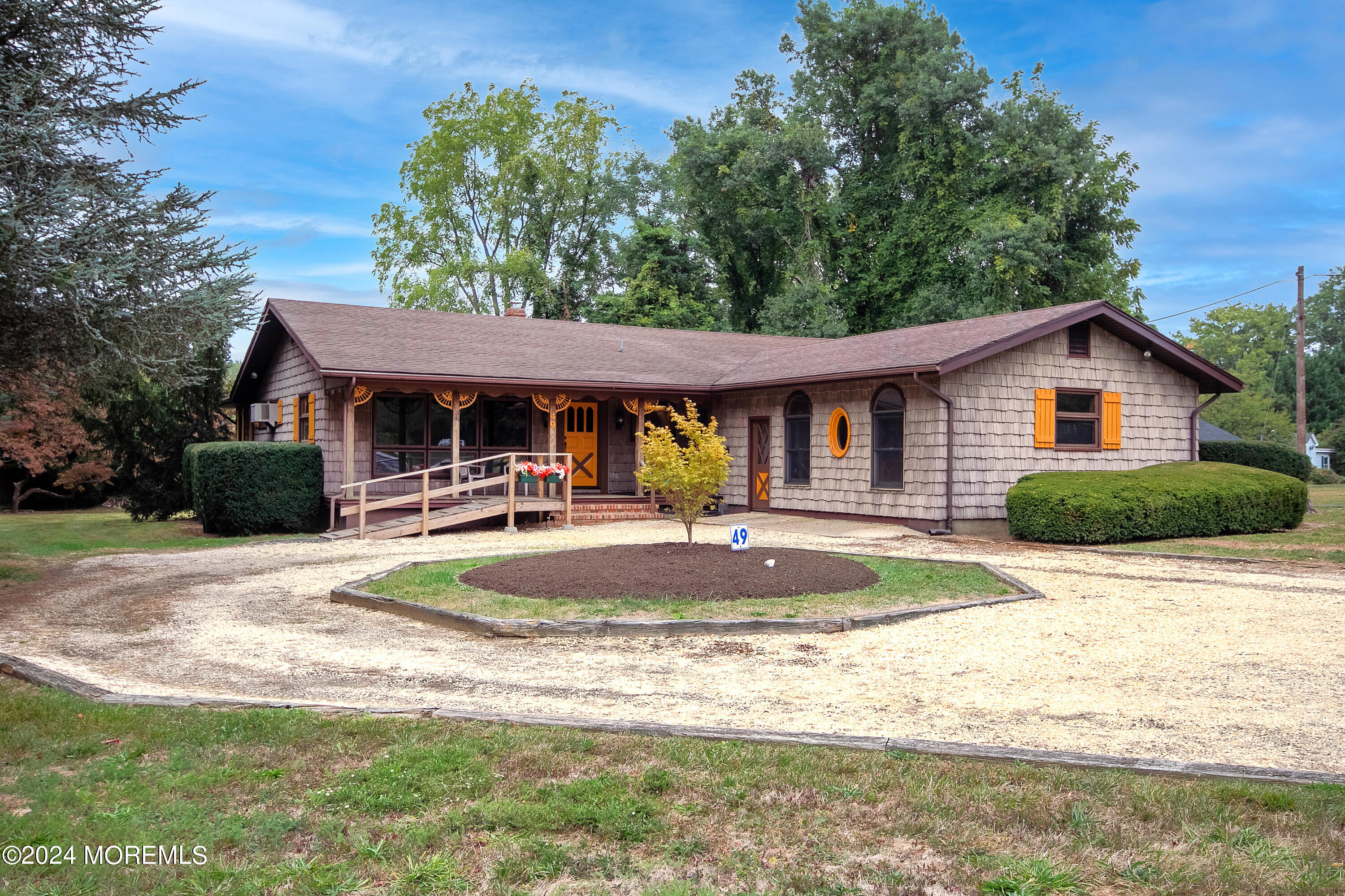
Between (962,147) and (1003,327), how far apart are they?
17.9 m

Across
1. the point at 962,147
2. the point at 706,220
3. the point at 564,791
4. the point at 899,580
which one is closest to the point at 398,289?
the point at 706,220

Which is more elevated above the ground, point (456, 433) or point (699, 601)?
point (456, 433)

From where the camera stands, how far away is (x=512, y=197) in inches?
1704

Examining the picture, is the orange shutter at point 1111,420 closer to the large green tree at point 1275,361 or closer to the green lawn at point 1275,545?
the green lawn at point 1275,545

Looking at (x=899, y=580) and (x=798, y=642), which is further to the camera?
(x=899, y=580)

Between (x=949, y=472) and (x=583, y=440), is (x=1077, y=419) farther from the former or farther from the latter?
(x=583, y=440)

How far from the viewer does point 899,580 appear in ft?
36.0

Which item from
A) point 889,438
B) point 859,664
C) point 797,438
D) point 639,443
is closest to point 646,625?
point 859,664

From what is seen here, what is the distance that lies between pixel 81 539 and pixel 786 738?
17.5 m

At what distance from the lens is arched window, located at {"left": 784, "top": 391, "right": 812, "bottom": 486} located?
2045cm

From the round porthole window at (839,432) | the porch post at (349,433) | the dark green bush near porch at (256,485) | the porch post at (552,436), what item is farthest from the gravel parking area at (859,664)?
the porch post at (552,436)

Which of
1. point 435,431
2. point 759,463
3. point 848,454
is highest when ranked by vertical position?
point 435,431

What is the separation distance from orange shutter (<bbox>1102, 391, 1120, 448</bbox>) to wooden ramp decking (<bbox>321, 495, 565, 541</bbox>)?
1056 cm

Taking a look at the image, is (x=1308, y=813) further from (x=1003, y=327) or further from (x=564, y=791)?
(x=1003, y=327)
